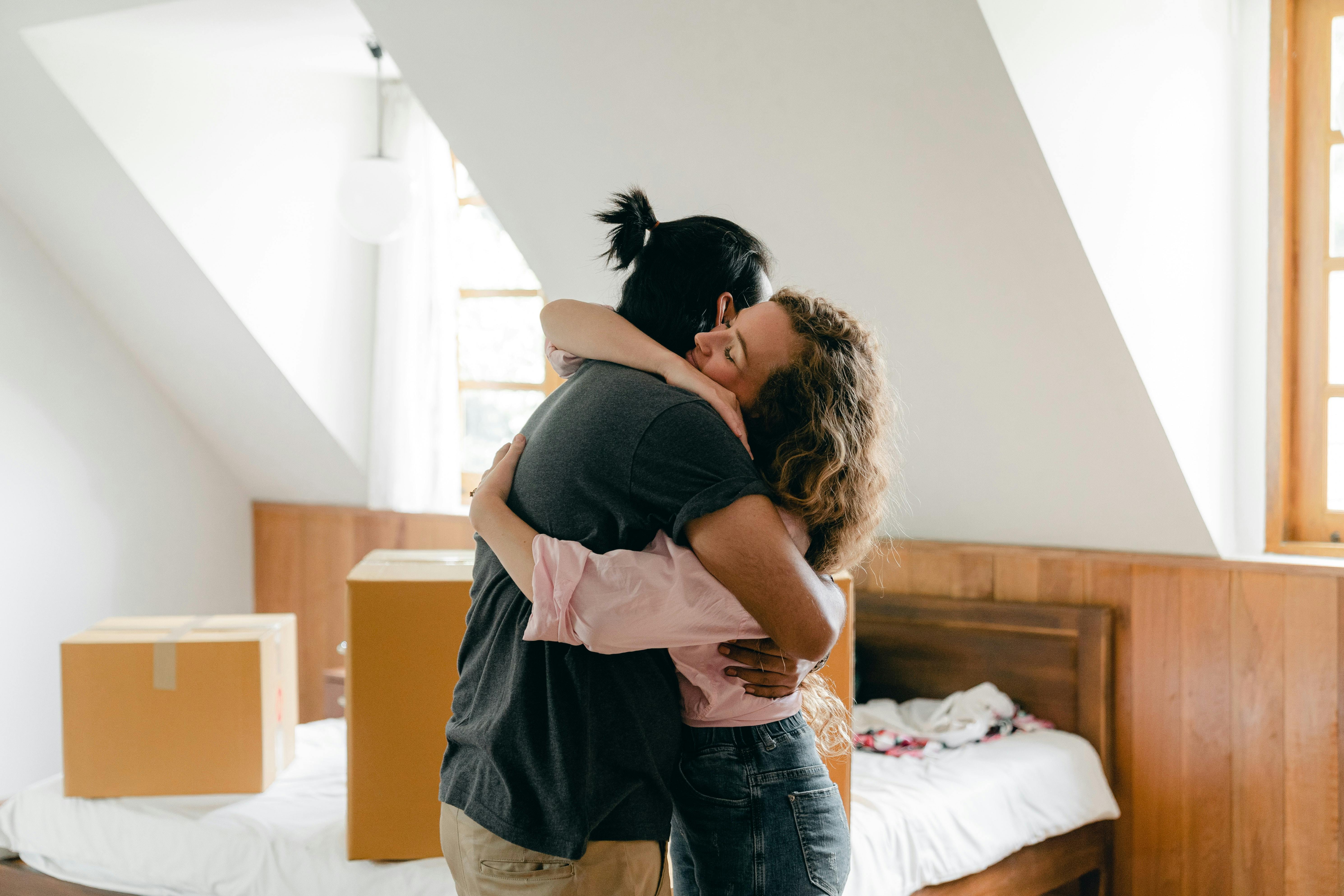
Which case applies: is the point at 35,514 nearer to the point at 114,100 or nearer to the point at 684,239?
the point at 114,100

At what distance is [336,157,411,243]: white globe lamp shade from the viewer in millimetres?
3055

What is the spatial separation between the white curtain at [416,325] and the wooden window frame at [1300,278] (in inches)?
102

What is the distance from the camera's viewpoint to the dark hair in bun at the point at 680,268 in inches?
52.1

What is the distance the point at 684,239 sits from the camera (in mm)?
1320

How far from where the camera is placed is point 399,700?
1.90 m

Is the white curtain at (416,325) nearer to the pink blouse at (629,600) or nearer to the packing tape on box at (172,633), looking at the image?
the packing tape on box at (172,633)

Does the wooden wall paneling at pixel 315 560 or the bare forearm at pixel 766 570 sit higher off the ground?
the bare forearm at pixel 766 570

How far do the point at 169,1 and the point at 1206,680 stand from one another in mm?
3080

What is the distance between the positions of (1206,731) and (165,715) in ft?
7.82

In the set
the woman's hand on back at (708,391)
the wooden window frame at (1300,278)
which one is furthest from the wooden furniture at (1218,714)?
the woman's hand on back at (708,391)

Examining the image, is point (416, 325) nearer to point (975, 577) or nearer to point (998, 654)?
point (975, 577)

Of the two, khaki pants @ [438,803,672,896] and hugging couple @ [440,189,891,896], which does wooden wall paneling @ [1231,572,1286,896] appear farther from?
khaki pants @ [438,803,672,896]

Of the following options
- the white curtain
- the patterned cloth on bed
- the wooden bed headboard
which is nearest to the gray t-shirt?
the patterned cloth on bed

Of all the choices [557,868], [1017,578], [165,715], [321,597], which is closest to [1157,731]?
[1017,578]
